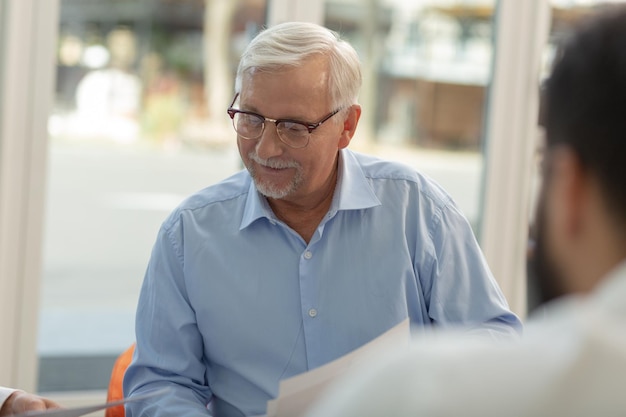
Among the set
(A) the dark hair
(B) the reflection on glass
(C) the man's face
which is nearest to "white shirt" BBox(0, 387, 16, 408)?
(C) the man's face

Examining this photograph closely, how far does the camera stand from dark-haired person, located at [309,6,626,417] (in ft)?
2.57

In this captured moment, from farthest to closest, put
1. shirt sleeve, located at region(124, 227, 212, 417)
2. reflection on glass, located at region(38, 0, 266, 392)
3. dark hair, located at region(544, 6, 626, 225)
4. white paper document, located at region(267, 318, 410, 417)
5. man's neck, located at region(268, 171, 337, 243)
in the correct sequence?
reflection on glass, located at region(38, 0, 266, 392), man's neck, located at region(268, 171, 337, 243), shirt sleeve, located at region(124, 227, 212, 417), white paper document, located at region(267, 318, 410, 417), dark hair, located at region(544, 6, 626, 225)

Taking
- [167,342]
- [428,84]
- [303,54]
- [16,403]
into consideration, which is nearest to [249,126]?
[303,54]

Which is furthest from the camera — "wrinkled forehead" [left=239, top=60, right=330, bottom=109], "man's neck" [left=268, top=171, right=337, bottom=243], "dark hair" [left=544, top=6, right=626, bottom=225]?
"man's neck" [left=268, top=171, right=337, bottom=243]

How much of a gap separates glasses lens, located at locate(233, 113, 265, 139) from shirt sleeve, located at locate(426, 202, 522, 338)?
475 millimetres

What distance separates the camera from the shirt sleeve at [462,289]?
6.72 ft

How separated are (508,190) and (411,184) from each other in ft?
5.91

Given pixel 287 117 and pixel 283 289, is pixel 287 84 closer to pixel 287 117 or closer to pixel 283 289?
pixel 287 117

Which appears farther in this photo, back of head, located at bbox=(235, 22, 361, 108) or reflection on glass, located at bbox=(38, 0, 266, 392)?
reflection on glass, located at bbox=(38, 0, 266, 392)

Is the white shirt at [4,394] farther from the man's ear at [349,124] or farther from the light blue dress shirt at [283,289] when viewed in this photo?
the man's ear at [349,124]

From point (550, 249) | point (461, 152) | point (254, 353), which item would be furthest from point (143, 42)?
point (550, 249)

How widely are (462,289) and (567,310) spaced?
124 centimetres

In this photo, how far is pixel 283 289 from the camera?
6.70 feet

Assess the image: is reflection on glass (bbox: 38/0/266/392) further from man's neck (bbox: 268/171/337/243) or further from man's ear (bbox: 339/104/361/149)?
man's neck (bbox: 268/171/337/243)
